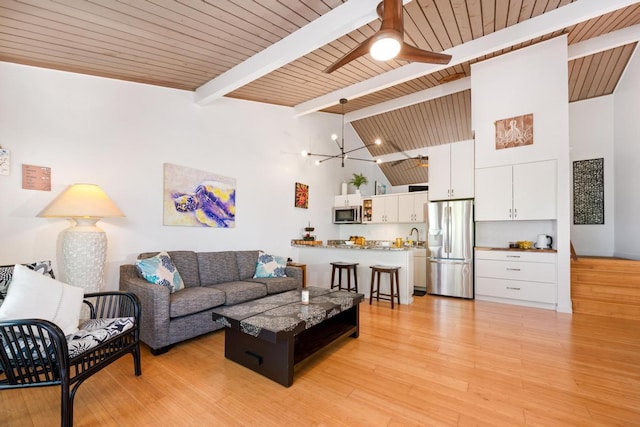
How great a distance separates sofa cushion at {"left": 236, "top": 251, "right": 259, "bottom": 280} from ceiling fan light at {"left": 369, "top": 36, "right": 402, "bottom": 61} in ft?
10.1

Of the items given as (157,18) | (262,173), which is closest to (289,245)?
(262,173)

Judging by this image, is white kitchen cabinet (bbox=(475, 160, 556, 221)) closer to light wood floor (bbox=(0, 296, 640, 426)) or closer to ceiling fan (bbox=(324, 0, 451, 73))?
light wood floor (bbox=(0, 296, 640, 426))

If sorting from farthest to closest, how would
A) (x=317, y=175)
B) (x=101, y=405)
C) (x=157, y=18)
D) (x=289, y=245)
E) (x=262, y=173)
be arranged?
(x=317, y=175) → (x=289, y=245) → (x=262, y=173) → (x=157, y=18) → (x=101, y=405)

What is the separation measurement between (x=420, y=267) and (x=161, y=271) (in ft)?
14.4

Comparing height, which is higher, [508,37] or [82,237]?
[508,37]

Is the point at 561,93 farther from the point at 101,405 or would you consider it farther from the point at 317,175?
the point at 101,405

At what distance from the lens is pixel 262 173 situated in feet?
16.1

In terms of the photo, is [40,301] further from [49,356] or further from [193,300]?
[193,300]

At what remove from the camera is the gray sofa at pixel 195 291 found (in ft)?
8.37

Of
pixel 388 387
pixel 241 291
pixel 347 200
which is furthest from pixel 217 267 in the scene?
pixel 347 200

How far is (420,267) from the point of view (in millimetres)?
5438

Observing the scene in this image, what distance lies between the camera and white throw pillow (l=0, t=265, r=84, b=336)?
165 cm

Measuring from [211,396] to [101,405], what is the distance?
669 mm

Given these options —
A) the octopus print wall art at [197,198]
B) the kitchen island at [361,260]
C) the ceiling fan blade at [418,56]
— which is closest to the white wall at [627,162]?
the kitchen island at [361,260]
